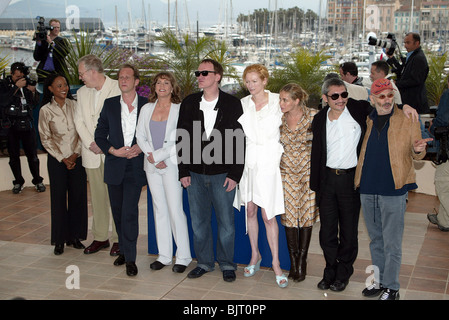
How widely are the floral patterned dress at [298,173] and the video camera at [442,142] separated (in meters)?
1.61

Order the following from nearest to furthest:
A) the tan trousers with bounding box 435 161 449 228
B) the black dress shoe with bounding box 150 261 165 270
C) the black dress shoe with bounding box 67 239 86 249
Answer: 1. the black dress shoe with bounding box 150 261 165 270
2. the black dress shoe with bounding box 67 239 86 249
3. the tan trousers with bounding box 435 161 449 228

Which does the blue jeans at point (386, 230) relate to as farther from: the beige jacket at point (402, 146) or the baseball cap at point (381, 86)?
the baseball cap at point (381, 86)

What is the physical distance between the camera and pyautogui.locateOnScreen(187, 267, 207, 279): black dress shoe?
4910mm

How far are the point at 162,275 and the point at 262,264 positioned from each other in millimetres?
858

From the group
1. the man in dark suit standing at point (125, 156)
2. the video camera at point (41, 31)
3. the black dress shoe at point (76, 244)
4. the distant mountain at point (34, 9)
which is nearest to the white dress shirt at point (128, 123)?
Result: the man in dark suit standing at point (125, 156)

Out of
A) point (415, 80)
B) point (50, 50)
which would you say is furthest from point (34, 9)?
point (415, 80)

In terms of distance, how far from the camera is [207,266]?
5035 mm

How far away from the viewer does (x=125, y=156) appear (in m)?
5.02

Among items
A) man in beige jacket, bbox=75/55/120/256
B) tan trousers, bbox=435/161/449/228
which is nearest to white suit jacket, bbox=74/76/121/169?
man in beige jacket, bbox=75/55/120/256

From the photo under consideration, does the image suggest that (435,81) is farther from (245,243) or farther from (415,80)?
(245,243)

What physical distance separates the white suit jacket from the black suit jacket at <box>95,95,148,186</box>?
244 mm

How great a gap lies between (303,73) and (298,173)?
5281mm

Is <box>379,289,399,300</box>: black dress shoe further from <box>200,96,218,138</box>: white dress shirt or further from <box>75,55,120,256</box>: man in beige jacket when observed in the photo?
<box>75,55,120,256</box>: man in beige jacket
